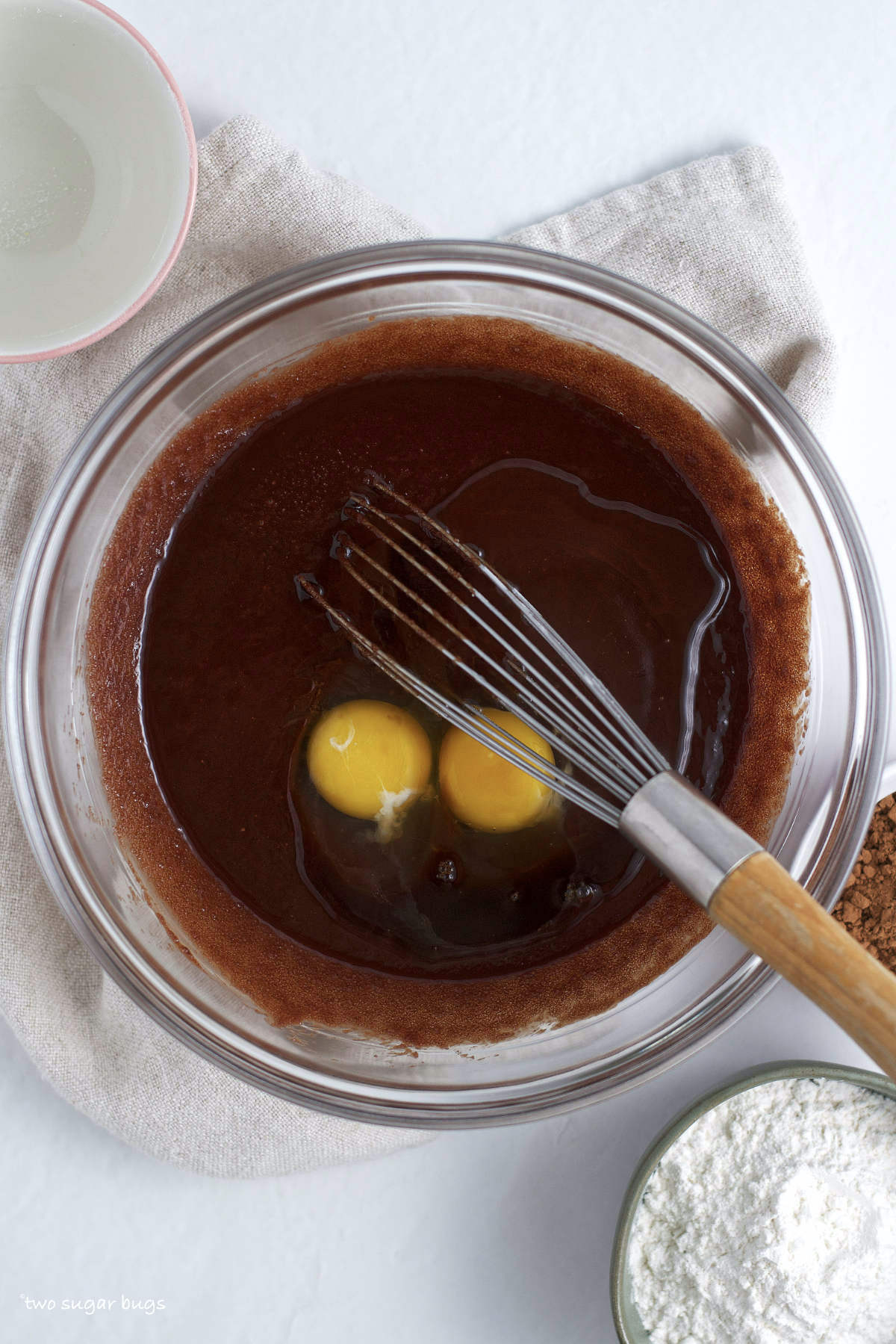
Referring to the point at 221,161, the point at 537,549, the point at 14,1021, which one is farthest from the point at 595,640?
the point at 14,1021

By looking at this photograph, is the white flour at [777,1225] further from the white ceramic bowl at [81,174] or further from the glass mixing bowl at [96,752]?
the white ceramic bowl at [81,174]

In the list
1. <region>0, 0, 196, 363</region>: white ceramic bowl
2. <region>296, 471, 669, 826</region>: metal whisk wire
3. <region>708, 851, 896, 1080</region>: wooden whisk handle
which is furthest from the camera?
<region>0, 0, 196, 363</region>: white ceramic bowl

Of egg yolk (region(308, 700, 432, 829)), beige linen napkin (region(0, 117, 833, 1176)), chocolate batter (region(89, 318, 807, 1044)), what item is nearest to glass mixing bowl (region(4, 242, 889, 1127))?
chocolate batter (region(89, 318, 807, 1044))

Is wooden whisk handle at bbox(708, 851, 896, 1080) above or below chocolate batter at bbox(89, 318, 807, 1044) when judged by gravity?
below

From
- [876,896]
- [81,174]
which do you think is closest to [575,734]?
[876,896]

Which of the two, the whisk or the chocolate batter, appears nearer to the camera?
the whisk

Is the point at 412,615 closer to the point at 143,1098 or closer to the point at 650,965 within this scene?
the point at 650,965

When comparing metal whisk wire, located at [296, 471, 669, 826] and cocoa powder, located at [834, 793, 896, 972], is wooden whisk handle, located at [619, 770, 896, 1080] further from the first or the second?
cocoa powder, located at [834, 793, 896, 972]
